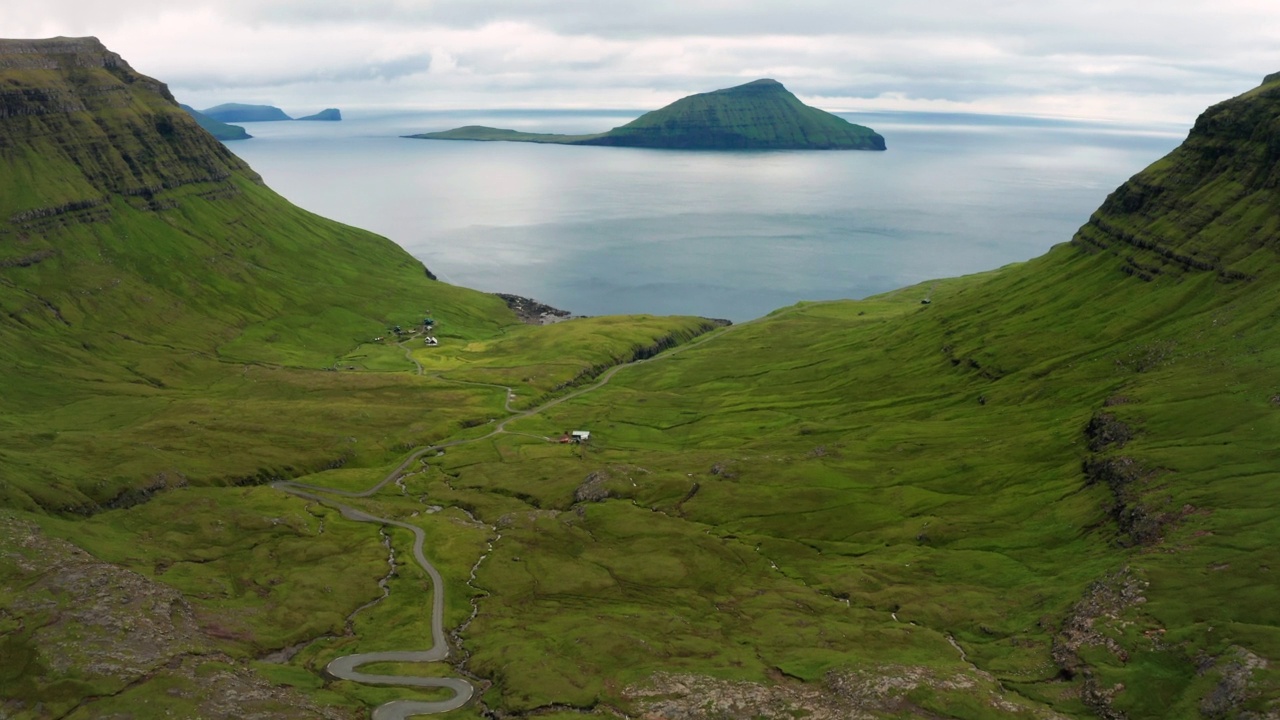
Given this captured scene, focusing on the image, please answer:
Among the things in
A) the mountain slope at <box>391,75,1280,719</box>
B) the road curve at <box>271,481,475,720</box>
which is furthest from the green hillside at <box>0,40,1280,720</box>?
the road curve at <box>271,481,475,720</box>

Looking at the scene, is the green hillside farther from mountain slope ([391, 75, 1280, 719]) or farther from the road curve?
the road curve

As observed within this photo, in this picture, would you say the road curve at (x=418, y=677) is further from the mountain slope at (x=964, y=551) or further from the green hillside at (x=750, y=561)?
the mountain slope at (x=964, y=551)

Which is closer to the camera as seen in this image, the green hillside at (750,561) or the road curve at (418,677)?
the green hillside at (750,561)

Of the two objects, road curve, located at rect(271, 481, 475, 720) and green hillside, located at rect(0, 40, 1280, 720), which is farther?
road curve, located at rect(271, 481, 475, 720)

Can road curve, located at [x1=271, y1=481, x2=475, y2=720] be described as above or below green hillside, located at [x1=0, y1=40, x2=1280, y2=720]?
below

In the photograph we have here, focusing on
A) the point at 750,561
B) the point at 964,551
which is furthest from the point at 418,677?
the point at 964,551

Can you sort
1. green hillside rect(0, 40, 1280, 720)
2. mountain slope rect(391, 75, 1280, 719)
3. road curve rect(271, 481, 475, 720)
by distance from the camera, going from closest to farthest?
mountain slope rect(391, 75, 1280, 719), green hillside rect(0, 40, 1280, 720), road curve rect(271, 481, 475, 720)

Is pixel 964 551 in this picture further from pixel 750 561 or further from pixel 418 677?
pixel 418 677

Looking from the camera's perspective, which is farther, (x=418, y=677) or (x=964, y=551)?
(x=964, y=551)

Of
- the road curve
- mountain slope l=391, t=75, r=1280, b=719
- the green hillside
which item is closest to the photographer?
mountain slope l=391, t=75, r=1280, b=719

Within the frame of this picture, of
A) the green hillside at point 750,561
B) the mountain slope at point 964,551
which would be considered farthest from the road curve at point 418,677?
the mountain slope at point 964,551

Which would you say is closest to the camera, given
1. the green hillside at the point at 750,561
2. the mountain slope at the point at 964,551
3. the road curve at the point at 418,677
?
the mountain slope at the point at 964,551

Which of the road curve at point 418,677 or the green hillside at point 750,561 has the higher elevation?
the green hillside at point 750,561

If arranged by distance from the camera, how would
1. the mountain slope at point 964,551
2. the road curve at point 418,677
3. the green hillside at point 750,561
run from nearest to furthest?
the mountain slope at point 964,551, the green hillside at point 750,561, the road curve at point 418,677
